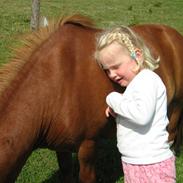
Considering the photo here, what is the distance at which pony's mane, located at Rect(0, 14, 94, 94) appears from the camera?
3.18 meters

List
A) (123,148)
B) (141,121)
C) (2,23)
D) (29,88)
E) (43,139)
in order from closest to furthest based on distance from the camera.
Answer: (141,121)
(123,148)
(29,88)
(43,139)
(2,23)

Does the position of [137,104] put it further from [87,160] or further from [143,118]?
[87,160]

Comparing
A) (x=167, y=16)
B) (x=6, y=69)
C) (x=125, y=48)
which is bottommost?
(x=167, y=16)

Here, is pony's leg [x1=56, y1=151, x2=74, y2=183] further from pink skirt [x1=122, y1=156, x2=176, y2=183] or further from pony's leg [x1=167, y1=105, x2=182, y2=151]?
pink skirt [x1=122, y1=156, x2=176, y2=183]

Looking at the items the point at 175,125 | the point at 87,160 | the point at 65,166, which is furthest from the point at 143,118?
the point at 175,125

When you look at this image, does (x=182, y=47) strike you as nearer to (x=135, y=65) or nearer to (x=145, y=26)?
(x=145, y=26)

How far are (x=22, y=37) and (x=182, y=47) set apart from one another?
5.60ft

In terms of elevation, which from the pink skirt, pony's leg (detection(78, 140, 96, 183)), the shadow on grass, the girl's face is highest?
the girl's face

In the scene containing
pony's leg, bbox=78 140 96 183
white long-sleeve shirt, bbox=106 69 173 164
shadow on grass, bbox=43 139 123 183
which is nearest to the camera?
white long-sleeve shirt, bbox=106 69 173 164

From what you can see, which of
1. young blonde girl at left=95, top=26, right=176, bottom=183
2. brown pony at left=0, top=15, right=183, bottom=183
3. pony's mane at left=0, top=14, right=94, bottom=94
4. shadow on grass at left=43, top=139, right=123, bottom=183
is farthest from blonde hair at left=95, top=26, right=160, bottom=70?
shadow on grass at left=43, top=139, right=123, bottom=183

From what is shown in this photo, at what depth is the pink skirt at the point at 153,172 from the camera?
110 inches

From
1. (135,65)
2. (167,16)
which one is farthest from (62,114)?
(167,16)

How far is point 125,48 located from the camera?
2750 millimetres

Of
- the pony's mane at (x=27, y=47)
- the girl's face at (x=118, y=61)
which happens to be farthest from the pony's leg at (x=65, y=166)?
the girl's face at (x=118, y=61)
